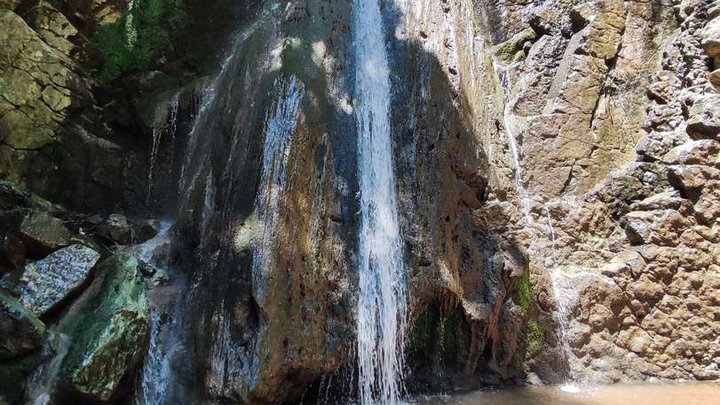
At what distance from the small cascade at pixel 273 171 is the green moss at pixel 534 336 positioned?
3424 millimetres

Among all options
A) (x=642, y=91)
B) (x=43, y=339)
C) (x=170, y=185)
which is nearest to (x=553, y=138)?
(x=642, y=91)

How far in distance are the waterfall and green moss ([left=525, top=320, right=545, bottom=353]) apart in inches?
70.4

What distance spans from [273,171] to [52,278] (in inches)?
90.8

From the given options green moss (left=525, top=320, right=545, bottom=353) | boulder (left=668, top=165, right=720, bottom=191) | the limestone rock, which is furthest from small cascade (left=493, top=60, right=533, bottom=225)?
the limestone rock

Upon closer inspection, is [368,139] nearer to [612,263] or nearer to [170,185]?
[170,185]

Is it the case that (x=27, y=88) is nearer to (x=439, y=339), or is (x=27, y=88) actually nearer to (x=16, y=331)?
(x=16, y=331)

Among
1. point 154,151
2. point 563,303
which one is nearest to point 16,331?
point 154,151

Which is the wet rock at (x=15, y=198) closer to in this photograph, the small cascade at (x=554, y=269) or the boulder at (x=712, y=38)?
the small cascade at (x=554, y=269)

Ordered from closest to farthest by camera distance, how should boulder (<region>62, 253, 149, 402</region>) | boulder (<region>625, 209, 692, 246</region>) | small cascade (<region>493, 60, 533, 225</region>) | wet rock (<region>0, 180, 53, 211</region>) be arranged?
boulder (<region>62, 253, 149, 402</region>) < wet rock (<region>0, 180, 53, 211</region>) < boulder (<region>625, 209, 692, 246</region>) < small cascade (<region>493, 60, 533, 225</region>)

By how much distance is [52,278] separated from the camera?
4895mm

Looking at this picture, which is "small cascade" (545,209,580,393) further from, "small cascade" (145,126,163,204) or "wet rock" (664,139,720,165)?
"small cascade" (145,126,163,204)

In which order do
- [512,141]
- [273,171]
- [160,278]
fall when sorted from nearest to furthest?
1. [273,171]
2. [160,278]
3. [512,141]

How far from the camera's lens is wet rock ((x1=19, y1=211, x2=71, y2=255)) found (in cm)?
502

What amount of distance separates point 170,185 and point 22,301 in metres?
3.10
